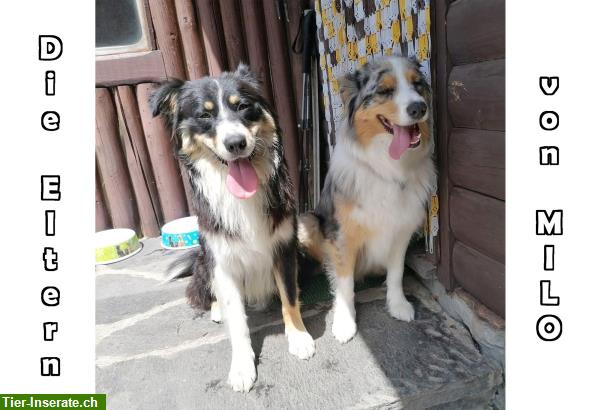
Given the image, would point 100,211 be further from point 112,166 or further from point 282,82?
point 282,82

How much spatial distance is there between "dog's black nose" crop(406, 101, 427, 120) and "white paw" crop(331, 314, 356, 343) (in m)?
1.25

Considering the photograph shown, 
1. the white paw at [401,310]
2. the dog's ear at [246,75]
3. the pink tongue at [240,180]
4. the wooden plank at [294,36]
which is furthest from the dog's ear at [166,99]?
the wooden plank at [294,36]

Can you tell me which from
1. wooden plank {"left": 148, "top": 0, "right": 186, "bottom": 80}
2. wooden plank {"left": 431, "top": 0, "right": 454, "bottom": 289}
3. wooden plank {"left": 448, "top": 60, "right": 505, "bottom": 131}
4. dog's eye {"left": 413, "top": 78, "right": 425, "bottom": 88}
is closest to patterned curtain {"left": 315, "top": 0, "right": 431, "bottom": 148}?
wooden plank {"left": 431, "top": 0, "right": 454, "bottom": 289}

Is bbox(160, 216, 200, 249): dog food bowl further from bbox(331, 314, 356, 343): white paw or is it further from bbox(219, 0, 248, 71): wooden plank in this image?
bbox(331, 314, 356, 343): white paw

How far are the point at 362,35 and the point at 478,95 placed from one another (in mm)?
1317

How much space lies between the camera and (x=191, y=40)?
3682 millimetres

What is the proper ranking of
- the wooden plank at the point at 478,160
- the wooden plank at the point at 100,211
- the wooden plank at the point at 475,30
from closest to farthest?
the wooden plank at the point at 475,30 → the wooden plank at the point at 478,160 → the wooden plank at the point at 100,211

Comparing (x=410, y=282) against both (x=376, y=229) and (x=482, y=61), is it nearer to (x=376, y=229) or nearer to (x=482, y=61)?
(x=376, y=229)

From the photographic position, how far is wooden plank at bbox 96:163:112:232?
3.98 metres

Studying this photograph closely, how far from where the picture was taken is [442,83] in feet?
6.88

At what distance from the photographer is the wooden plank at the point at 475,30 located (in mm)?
1599

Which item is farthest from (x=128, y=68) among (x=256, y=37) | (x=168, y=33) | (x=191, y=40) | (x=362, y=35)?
(x=362, y=35)

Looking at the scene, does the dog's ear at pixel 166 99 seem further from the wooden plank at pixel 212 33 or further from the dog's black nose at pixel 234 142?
the wooden plank at pixel 212 33

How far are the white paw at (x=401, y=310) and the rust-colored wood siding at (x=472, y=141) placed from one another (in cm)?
31
